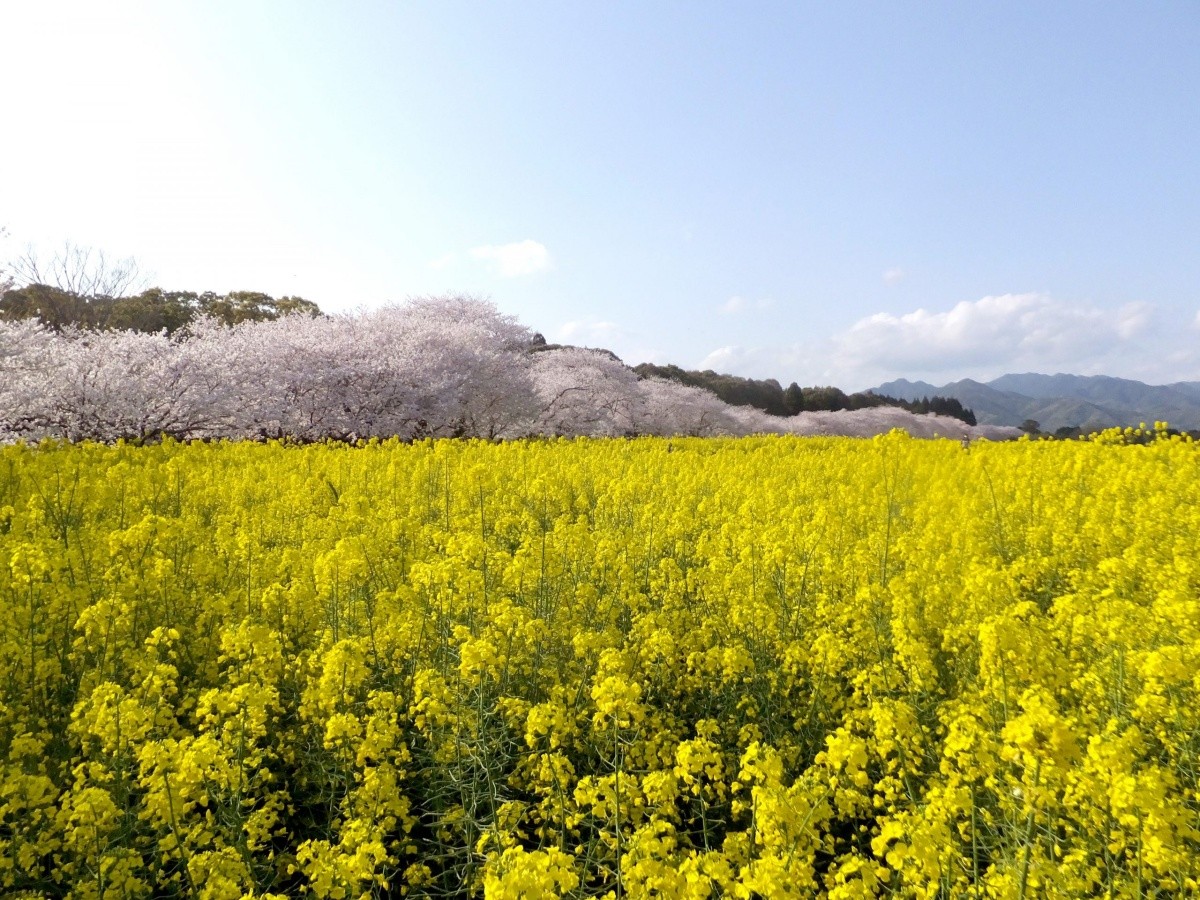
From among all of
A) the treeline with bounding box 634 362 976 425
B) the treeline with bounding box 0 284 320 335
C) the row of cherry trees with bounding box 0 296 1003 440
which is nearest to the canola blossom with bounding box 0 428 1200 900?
the row of cherry trees with bounding box 0 296 1003 440

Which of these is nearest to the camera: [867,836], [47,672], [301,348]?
[867,836]

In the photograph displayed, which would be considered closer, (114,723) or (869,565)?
(114,723)

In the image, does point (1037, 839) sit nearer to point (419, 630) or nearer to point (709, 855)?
point (709, 855)

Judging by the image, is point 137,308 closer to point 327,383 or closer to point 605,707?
point 327,383

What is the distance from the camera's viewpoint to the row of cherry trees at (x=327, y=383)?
17.3 meters

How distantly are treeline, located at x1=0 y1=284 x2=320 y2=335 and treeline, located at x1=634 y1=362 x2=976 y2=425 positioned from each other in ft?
101

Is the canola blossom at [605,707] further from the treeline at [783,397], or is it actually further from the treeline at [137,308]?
the treeline at [783,397]

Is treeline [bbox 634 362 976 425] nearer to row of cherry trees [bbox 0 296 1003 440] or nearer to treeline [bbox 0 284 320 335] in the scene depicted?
row of cherry trees [bbox 0 296 1003 440]

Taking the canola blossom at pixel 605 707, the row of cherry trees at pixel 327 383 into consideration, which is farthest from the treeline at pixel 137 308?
the canola blossom at pixel 605 707

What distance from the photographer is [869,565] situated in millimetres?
5344

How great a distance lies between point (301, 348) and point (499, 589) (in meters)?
21.3

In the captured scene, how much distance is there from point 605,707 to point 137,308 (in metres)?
49.7

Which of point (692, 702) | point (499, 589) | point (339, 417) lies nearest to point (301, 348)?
point (339, 417)

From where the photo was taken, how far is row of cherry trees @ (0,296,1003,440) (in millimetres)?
17312
